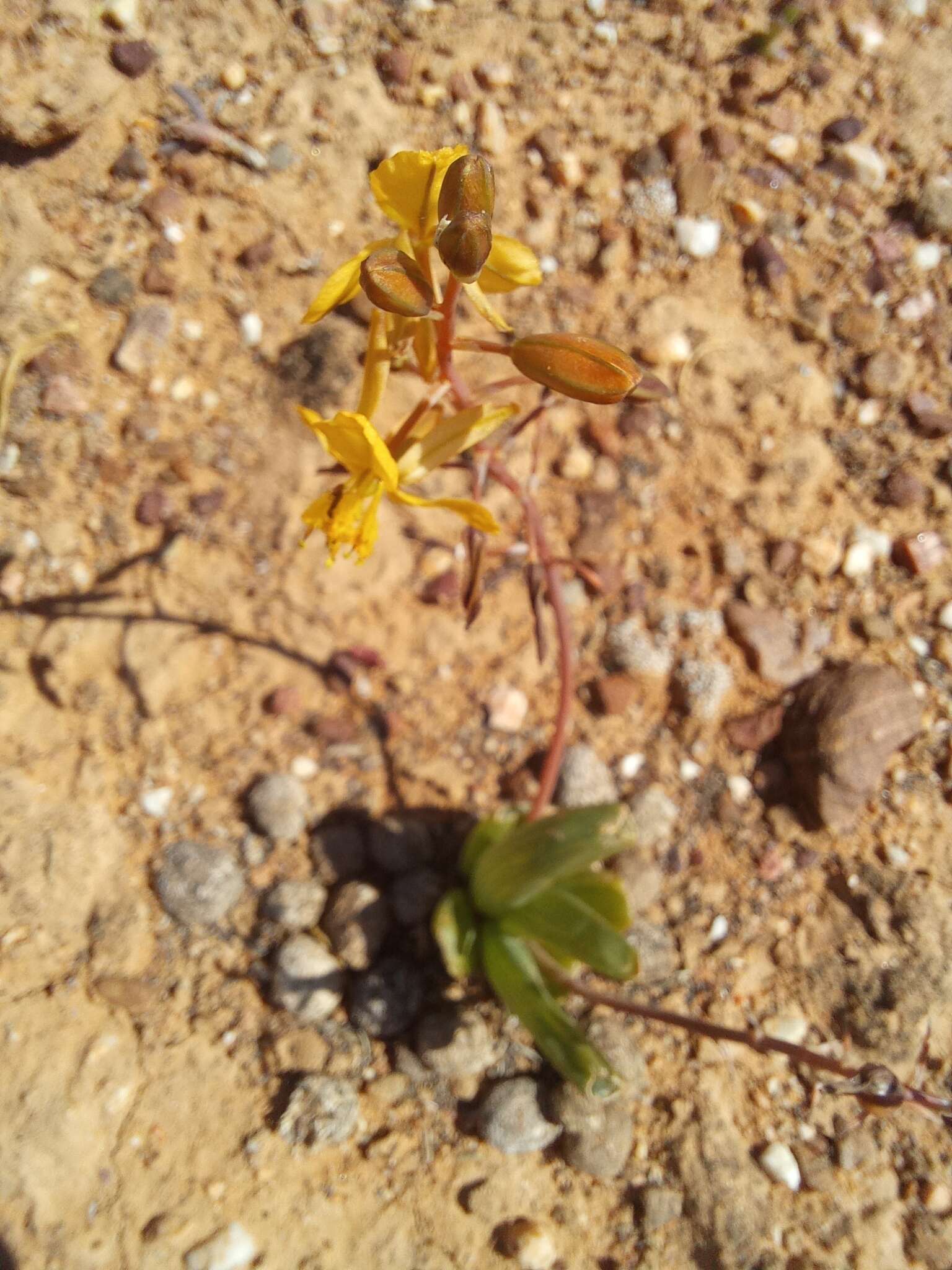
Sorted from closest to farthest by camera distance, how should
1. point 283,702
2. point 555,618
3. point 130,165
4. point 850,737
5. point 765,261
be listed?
1. point 555,618
2. point 850,737
3. point 283,702
4. point 130,165
5. point 765,261

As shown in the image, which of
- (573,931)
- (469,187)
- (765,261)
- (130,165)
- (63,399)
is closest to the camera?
(469,187)

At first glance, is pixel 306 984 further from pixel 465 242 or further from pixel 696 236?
pixel 696 236

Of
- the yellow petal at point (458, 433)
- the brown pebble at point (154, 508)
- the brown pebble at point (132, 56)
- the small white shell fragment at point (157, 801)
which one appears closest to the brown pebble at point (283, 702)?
the small white shell fragment at point (157, 801)

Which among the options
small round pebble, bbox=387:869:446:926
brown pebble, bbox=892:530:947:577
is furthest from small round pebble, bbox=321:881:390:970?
brown pebble, bbox=892:530:947:577

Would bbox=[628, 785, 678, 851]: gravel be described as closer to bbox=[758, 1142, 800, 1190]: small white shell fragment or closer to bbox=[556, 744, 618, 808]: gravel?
bbox=[556, 744, 618, 808]: gravel

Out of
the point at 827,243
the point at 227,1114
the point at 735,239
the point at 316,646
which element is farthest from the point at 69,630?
the point at 827,243

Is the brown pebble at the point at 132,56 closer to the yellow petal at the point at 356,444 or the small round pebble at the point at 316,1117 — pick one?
the yellow petal at the point at 356,444

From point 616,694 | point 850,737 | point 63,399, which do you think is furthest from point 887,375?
point 63,399
